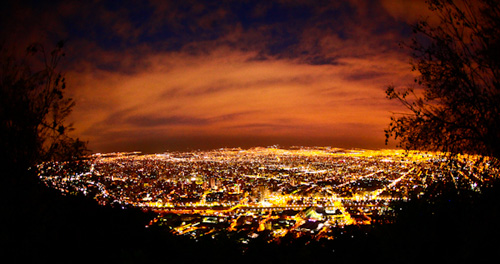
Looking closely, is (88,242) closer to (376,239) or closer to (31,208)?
(31,208)

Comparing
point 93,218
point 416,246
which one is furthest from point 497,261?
point 93,218

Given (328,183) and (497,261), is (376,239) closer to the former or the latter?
(497,261)

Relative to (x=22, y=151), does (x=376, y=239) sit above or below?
below

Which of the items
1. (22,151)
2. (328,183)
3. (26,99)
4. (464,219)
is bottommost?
(328,183)

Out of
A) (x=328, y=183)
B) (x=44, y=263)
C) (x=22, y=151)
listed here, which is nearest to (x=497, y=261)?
(x=44, y=263)

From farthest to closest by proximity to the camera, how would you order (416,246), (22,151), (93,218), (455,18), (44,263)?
1. (22,151)
2. (455,18)
3. (93,218)
4. (44,263)
5. (416,246)

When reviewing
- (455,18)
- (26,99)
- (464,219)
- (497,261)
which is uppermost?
(455,18)

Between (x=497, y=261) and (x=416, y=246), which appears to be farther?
(x=416, y=246)

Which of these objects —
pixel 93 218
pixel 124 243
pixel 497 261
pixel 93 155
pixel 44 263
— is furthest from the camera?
pixel 93 155

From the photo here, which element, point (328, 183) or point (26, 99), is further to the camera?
point (328, 183)
